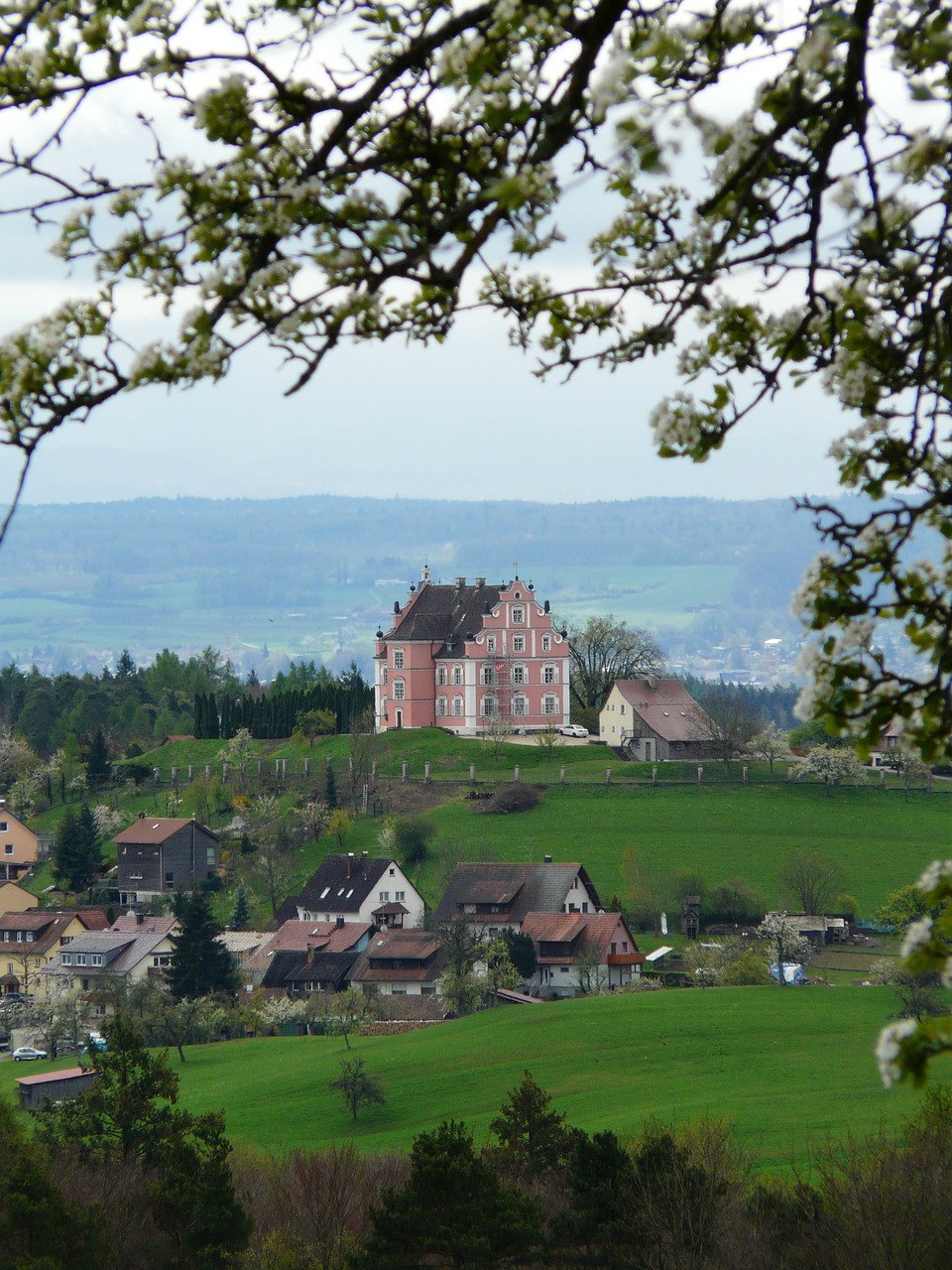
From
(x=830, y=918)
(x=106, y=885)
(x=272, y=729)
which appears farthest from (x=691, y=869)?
(x=272, y=729)

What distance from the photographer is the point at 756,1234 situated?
27328 millimetres

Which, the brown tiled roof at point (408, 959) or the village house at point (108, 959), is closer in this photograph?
the brown tiled roof at point (408, 959)

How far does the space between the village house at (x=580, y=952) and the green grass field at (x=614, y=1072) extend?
4.43 m

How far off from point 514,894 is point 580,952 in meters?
4.04

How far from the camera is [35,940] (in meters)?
67.8

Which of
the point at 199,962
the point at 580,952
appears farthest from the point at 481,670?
the point at 199,962

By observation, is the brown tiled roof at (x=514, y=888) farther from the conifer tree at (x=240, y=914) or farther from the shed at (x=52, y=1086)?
the shed at (x=52, y=1086)

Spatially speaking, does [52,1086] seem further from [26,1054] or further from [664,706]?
[664,706]

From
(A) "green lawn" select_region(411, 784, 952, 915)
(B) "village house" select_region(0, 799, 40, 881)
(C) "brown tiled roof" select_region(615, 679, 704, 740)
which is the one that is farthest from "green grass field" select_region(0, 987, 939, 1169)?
(C) "brown tiled roof" select_region(615, 679, 704, 740)

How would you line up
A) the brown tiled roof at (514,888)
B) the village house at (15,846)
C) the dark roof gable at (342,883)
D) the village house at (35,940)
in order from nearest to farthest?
1. the brown tiled roof at (514,888)
2. the dark roof gable at (342,883)
3. the village house at (35,940)
4. the village house at (15,846)

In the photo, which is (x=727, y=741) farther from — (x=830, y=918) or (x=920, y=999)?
(x=920, y=999)

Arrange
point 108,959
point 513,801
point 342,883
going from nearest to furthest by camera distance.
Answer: point 108,959, point 342,883, point 513,801

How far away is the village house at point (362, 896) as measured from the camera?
212 ft

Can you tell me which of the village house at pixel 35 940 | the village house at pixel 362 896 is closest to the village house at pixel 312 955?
the village house at pixel 362 896
